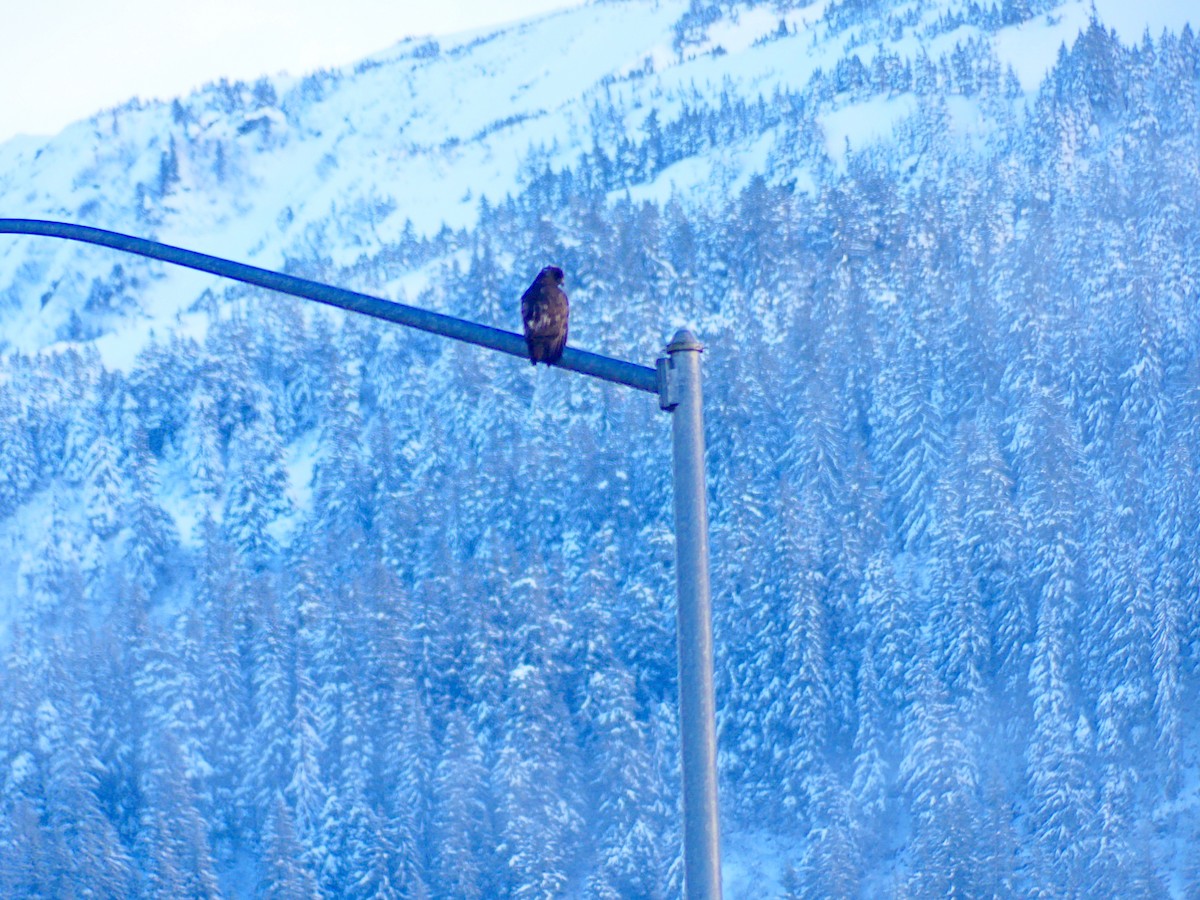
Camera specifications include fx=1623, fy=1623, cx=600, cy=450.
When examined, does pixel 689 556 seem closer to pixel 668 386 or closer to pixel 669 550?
pixel 668 386

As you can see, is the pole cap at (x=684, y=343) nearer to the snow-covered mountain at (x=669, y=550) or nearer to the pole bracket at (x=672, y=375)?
the pole bracket at (x=672, y=375)

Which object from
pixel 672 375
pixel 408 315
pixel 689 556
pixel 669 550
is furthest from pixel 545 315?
pixel 669 550

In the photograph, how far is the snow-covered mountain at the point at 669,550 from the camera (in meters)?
58.8

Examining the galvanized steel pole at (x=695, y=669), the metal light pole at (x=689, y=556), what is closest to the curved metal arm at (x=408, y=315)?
the metal light pole at (x=689, y=556)

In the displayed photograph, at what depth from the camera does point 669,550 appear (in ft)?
244

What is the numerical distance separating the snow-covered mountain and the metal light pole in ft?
158

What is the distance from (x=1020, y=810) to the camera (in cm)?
5850

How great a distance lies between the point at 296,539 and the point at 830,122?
203ft

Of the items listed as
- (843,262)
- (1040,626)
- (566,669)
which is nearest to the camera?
(1040,626)

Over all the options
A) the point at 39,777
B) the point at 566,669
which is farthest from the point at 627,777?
the point at 39,777

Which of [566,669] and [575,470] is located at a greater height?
[575,470]

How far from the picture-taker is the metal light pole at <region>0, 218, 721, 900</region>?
14.0 ft

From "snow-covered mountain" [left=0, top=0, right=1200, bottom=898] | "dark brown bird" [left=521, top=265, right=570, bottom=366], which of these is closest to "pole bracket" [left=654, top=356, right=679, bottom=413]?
"dark brown bird" [left=521, top=265, right=570, bottom=366]

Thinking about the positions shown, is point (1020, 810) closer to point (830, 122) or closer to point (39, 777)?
point (39, 777)
